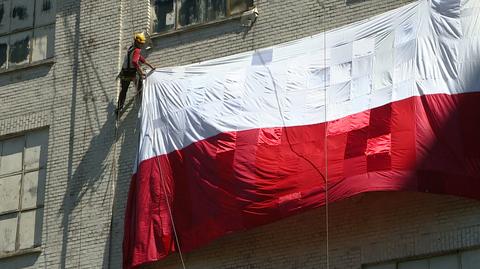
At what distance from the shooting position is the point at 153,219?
1906 cm

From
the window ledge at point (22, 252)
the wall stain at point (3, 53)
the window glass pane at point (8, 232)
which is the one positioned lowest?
the window ledge at point (22, 252)

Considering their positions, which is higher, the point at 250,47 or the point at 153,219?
the point at 250,47

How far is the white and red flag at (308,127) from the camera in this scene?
669 inches

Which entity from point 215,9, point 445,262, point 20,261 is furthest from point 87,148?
Answer: point 445,262

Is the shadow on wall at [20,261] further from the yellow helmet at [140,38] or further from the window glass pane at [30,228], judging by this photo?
the yellow helmet at [140,38]

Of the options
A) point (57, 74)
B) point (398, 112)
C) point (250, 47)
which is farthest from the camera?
point (57, 74)

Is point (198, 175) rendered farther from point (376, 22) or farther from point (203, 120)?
point (376, 22)

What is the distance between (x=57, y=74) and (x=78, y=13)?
119 centimetres

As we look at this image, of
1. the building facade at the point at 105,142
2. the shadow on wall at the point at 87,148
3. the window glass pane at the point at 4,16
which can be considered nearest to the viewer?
the building facade at the point at 105,142

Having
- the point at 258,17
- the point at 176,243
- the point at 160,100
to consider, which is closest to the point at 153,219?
the point at 176,243

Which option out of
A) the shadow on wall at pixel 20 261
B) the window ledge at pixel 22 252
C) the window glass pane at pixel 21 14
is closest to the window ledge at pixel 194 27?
the window glass pane at pixel 21 14

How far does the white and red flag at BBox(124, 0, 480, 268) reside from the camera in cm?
1700

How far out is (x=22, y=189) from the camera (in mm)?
21016

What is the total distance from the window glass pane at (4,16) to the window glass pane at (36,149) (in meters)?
2.36
